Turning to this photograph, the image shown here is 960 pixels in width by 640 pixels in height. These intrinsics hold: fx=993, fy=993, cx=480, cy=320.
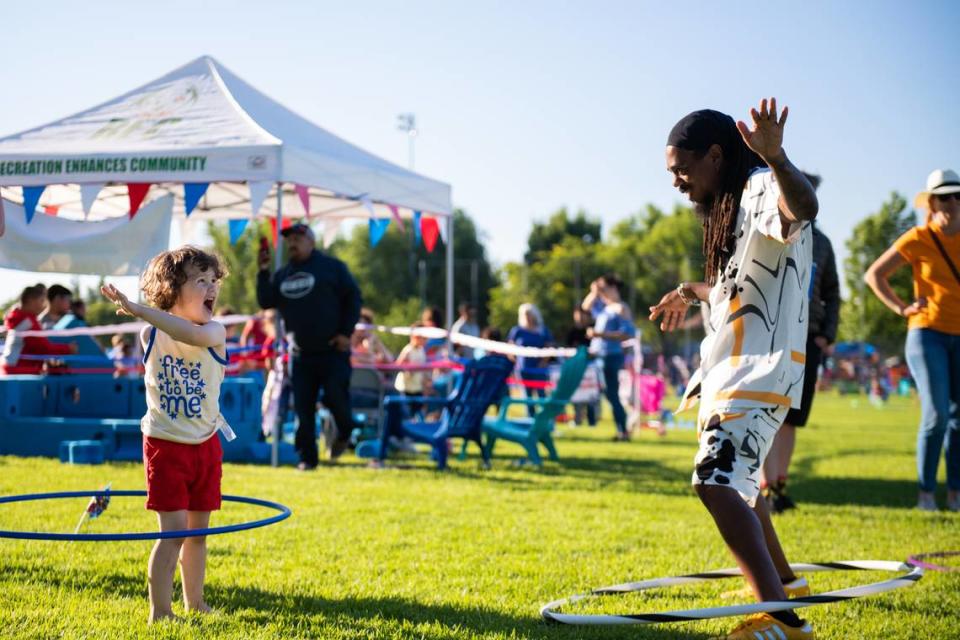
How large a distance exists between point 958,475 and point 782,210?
555 cm

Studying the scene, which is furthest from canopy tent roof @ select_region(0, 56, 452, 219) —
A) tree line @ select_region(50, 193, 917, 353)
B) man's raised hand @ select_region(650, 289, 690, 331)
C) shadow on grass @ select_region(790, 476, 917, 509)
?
tree line @ select_region(50, 193, 917, 353)

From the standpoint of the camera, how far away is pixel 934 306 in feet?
23.3

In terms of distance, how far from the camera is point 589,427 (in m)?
18.5

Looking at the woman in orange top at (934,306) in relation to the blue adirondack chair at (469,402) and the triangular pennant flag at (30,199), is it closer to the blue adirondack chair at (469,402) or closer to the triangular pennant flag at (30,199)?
the blue adirondack chair at (469,402)

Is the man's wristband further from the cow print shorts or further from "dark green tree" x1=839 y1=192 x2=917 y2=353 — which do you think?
"dark green tree" x1=839 y1=192 x2=917 y2=353

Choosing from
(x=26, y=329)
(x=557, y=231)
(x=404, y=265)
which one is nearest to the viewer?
(x=26, y=329)

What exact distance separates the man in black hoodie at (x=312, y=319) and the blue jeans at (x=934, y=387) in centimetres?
494

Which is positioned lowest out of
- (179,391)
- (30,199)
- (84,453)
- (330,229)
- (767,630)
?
(84,453)

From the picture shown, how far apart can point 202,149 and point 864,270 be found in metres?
62.0

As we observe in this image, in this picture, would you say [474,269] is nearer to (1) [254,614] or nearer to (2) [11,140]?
(2) [11,140]

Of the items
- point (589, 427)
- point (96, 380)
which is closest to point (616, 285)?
point (589, 427)

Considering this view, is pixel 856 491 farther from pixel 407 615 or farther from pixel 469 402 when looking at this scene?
pixel 407 615

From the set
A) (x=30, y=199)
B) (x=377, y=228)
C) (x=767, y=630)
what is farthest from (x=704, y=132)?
(x=377, y=228)

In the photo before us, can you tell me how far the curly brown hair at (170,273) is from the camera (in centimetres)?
377
